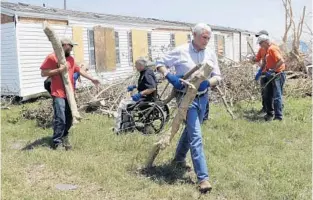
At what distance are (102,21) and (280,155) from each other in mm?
11147

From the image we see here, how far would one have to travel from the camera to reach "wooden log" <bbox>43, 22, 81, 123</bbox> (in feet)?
16.9

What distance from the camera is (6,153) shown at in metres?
5.51

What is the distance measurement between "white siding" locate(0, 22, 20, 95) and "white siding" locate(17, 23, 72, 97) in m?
0.18

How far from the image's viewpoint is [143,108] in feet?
21.6

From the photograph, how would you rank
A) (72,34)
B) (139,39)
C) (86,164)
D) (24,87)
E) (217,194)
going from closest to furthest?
1. (217,194)
2. (86,164)
3. (24,87)
4. (72,34)
5. (139,39)

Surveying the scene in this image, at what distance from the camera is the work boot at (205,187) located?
3.92 metres

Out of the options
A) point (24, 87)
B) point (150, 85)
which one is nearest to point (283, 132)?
point (150, 85)

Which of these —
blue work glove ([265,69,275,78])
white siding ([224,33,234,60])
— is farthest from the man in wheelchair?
white siding ([224,33,234,60])

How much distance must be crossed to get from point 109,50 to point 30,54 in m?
3.68

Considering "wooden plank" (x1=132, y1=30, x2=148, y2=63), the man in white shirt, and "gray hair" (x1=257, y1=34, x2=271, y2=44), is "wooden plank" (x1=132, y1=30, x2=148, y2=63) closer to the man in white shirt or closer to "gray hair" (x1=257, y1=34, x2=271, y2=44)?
"gray hair" (x1=257, y1=34, x2=271, y2=44)

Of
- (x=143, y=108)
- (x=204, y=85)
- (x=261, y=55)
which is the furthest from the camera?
(x=261, y=55)

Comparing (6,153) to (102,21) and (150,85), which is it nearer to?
(150,85)

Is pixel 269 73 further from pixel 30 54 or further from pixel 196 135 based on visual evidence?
pixel 30 54

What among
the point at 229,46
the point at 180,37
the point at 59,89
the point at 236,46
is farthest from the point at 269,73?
the point at 236,46
